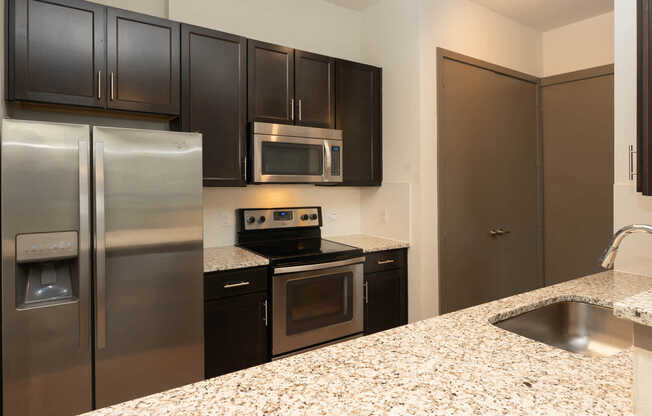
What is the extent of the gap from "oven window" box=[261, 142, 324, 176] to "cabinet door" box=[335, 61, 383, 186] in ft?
0.91

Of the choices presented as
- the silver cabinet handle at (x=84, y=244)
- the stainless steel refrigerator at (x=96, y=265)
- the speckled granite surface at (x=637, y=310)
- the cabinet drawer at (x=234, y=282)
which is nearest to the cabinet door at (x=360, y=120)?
the cabinet drawer at (x=234, y=282)

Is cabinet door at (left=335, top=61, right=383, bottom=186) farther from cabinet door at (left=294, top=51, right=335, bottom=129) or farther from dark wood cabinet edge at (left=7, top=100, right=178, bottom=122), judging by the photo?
dark wood cabinet edge at (left=7, top=100, right=178, bottom=122)

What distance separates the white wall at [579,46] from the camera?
324cm

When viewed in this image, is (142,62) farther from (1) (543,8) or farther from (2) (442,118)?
(1) (543,8)

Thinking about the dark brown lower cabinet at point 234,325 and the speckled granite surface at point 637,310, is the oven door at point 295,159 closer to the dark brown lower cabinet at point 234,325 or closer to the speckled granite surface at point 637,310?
the dark brown lower cabinet at point 234,325

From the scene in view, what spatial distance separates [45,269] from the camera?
A: 1.65 meters

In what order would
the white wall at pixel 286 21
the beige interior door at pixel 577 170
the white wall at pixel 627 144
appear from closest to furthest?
the white wall at pixel 627 144 → the white wall at pixel 286 21 → the beige interior door at pixel 577 170

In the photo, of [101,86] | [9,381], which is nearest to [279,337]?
[9,381]

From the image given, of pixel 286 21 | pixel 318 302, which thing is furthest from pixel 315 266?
pixel 286 21

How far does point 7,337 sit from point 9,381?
0.60 ft

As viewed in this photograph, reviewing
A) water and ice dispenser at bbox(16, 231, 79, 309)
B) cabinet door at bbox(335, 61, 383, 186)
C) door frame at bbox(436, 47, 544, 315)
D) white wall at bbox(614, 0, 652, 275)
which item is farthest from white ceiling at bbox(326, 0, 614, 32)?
water and ice dispenser at bbox(16, 231, 79, 309)

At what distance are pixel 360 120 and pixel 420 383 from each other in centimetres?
242

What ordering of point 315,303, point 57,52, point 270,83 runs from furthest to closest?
point 270,83, point 315,303, point 57,52

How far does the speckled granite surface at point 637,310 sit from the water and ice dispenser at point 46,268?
1877 mm
